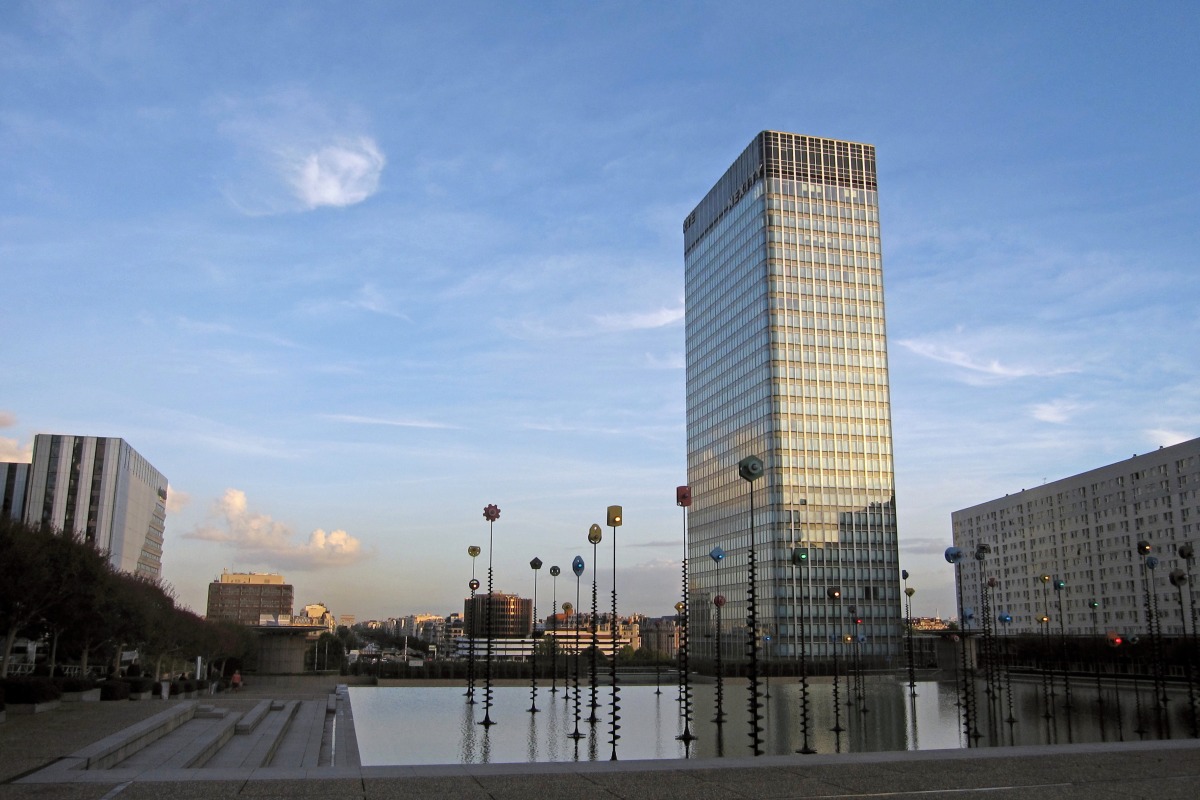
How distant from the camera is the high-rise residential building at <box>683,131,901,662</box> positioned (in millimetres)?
134250

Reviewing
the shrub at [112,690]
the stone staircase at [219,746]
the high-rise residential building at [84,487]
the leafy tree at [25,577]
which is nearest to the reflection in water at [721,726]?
the stone staircase at [219,746]

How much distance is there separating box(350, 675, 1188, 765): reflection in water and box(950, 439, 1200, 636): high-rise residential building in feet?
172

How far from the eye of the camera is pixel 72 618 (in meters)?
47.9

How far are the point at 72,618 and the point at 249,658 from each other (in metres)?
85.8

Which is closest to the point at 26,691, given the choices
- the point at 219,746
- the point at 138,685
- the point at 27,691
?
the point at 27,691

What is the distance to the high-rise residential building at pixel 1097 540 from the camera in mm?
127812

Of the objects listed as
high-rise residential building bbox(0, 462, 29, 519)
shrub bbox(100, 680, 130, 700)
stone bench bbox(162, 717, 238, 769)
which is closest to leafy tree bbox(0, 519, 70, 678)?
shrub bbox(100, 680, 130, 700)

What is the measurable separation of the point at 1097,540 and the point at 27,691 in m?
148

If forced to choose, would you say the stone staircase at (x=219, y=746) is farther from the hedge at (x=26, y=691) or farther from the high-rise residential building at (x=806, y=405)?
the high-rise residential building at (x=806, y=405)

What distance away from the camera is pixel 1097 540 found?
147 metres

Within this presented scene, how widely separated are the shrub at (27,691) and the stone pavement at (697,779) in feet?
43.5

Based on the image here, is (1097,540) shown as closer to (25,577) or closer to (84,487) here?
(25,577)

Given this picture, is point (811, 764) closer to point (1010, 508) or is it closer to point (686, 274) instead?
point (686, 274)

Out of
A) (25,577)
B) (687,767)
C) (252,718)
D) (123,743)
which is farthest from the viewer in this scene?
(25,577)
